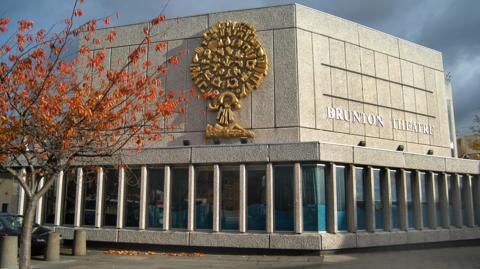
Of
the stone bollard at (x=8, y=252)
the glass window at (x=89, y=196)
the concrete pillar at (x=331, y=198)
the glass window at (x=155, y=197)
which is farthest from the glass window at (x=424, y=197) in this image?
the stone bollard at (x=8, y=252)

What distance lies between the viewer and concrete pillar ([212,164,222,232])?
16.5 m

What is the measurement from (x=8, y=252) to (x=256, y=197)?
25.5 feet

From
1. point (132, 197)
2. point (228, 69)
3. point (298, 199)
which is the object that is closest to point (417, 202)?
point (298, 199)

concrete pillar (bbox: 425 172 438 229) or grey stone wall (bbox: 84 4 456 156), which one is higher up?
grey stone wall (bbox: 84 4 456 156)

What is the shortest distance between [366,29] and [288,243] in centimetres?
963

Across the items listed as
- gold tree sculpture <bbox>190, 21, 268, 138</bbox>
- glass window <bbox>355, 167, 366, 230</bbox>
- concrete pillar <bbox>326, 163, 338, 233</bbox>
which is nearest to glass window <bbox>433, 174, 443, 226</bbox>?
glass window <bbox>355, 167, 366, 230</bbox>

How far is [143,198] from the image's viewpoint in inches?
688

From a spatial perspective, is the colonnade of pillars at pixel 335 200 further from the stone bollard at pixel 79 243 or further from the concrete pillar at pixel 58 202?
the stone bollard at pixel 79 243

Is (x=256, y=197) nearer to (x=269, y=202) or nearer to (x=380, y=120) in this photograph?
(x=269, y=202)

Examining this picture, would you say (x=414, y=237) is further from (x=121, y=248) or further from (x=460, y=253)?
(x=121, y=248)

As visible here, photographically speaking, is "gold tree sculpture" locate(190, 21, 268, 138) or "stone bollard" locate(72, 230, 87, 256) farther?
"gold tree sculpture" locate(190, 21, 268, 138)

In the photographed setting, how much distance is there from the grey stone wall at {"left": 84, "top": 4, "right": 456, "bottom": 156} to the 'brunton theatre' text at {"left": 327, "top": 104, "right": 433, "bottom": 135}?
175mm

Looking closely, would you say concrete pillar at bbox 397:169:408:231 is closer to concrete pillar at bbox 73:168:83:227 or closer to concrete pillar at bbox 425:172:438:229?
concrete pillar at bbox 425:172:438:229

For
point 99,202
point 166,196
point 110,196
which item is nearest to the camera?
point 166,196
